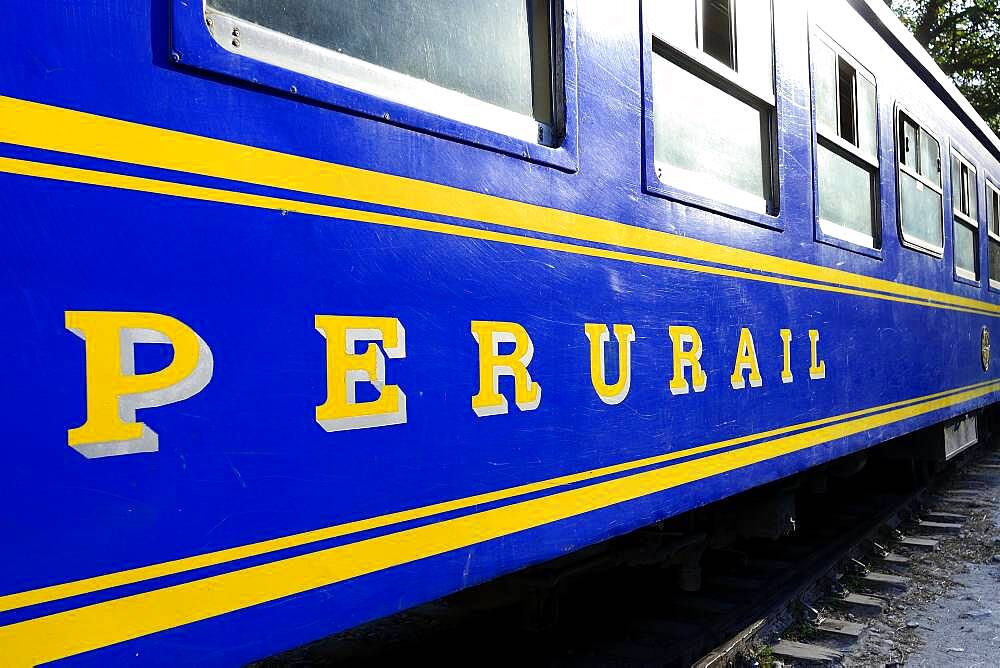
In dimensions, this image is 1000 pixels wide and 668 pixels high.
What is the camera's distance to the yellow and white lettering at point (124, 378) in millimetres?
1063

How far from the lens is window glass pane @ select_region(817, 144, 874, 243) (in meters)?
3.43

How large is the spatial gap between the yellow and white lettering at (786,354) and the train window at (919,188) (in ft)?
5.79

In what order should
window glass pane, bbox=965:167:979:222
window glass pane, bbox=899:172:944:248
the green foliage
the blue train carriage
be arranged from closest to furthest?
the blue train carriage, window glass pane, bbox=899:172:944:248, window glass pane, bbox=965:167:979:222, the green foliage

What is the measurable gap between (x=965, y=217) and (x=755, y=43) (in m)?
4.00

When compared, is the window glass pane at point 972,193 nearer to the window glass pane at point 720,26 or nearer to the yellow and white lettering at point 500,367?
the window glass pane at point 720,26

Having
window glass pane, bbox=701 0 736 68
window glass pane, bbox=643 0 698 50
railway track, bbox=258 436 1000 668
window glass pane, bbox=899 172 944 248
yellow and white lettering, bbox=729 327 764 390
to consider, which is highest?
window glass pane, bbox=701 0 736 68

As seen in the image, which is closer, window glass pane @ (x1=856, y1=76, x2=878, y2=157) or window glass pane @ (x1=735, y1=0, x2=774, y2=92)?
window glass pane @ (x1=735, y1=0, x2=774, y2=92)

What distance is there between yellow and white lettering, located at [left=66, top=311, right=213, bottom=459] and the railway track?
1671 mm

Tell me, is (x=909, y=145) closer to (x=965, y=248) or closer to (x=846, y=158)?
(x=846, y=158)

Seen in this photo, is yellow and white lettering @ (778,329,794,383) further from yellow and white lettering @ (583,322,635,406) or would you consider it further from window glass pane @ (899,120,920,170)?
window glass pane @ (899,120,920,170)

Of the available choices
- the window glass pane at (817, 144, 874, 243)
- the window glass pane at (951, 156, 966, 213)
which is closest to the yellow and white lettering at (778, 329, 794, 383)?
the window glass pane at (817, 144, 874, 243)

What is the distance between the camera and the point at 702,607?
A: 3.68 metres

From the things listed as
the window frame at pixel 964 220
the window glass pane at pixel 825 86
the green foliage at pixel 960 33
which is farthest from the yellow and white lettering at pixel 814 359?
the green foliage at pixel 960 33

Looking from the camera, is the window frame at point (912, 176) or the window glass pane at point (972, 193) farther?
the window glass pane at point (972, 193)
